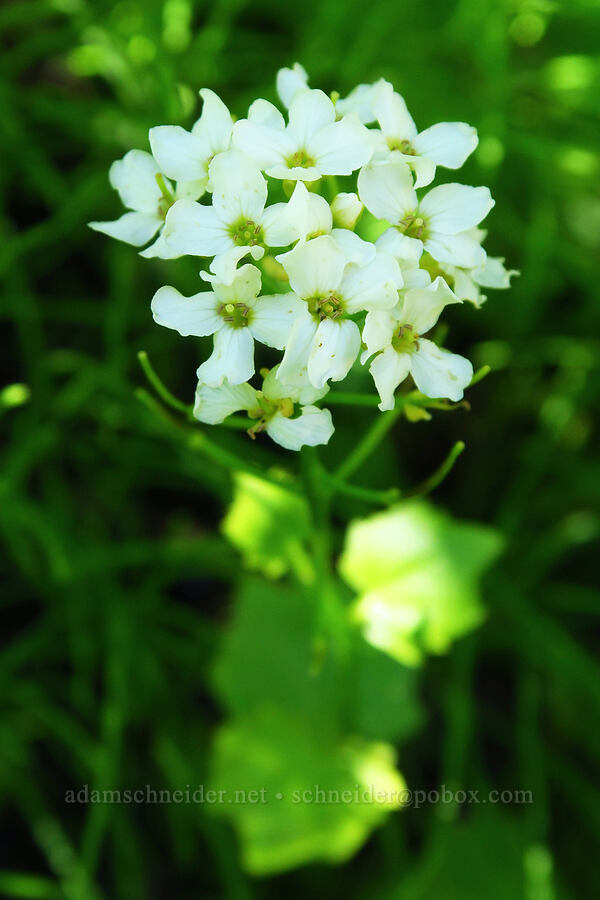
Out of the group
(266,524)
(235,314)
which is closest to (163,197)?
(235,314)

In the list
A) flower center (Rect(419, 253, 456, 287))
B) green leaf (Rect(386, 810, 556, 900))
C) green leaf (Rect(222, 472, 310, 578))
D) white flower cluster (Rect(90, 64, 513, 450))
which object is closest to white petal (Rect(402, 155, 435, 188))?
white flower cluster (Rect(90, 64, 513, 450))

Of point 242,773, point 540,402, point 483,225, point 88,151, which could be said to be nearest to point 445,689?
point 242,773

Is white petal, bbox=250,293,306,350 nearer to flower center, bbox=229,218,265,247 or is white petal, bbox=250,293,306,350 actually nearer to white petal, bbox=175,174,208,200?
flower center, bbox=229,218,265,247

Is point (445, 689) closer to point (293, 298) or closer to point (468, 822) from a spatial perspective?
point (468, 822)

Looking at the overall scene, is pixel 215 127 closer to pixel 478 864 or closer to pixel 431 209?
pixel 431 209

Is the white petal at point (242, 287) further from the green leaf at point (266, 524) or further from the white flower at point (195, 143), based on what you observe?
the green leaf at point (266, 524)
